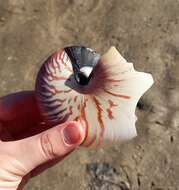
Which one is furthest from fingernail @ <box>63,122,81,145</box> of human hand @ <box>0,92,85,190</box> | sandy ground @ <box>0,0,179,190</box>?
sandy ground @ <box>0,0,179,190</box>

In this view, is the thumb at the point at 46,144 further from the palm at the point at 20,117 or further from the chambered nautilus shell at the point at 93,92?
the palm at the point at 20,117

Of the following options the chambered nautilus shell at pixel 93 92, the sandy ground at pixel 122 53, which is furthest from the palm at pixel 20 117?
the sandy ground at pixel 122 53

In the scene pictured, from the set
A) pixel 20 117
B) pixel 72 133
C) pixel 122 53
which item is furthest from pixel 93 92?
pixel 122 53

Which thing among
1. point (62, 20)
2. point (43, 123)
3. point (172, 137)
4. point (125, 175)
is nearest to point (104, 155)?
point (125, 175)

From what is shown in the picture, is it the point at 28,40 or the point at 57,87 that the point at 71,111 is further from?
the point at 28,40

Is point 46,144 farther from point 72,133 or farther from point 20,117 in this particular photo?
point 20,117

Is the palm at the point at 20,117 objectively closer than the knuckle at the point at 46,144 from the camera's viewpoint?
No
